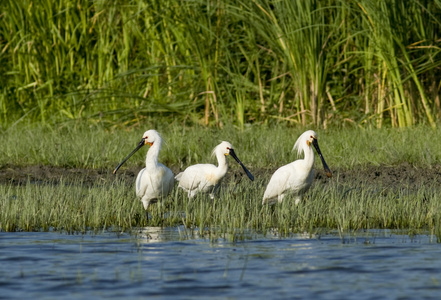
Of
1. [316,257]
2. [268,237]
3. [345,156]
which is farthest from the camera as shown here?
[345,156]

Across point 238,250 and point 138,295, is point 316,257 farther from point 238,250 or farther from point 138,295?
point 138,295

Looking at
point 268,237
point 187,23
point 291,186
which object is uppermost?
point 187,23

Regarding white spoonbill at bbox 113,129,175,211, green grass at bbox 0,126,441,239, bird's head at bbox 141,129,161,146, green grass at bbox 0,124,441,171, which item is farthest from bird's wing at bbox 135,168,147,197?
green grass at bbox 0,124,441,171

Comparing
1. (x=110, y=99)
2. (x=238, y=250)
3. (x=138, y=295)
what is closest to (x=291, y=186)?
(x=238, y=250)

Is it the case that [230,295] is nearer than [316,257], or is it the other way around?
[230,295]

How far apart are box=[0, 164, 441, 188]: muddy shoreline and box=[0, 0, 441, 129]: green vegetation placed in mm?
2135

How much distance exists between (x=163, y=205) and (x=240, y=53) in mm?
5173

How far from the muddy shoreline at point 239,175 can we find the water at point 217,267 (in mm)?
2578

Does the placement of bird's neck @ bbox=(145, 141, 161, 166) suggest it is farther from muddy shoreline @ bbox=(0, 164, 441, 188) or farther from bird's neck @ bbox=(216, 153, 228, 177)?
muddy shoreline @ bbox=(0, 164, 441, 188)

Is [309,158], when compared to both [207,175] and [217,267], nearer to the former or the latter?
[207,175]

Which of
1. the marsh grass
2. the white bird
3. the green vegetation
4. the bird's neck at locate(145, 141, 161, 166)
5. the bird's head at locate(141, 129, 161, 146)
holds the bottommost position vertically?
the marsh grass

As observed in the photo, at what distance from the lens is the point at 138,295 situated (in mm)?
4301

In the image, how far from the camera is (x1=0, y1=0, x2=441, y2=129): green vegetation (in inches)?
440

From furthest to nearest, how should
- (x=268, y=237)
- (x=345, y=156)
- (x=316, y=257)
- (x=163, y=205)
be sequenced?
(x=345, y=156), (x=163, y=205), (x=268, y=237), (x=316, y=257)
